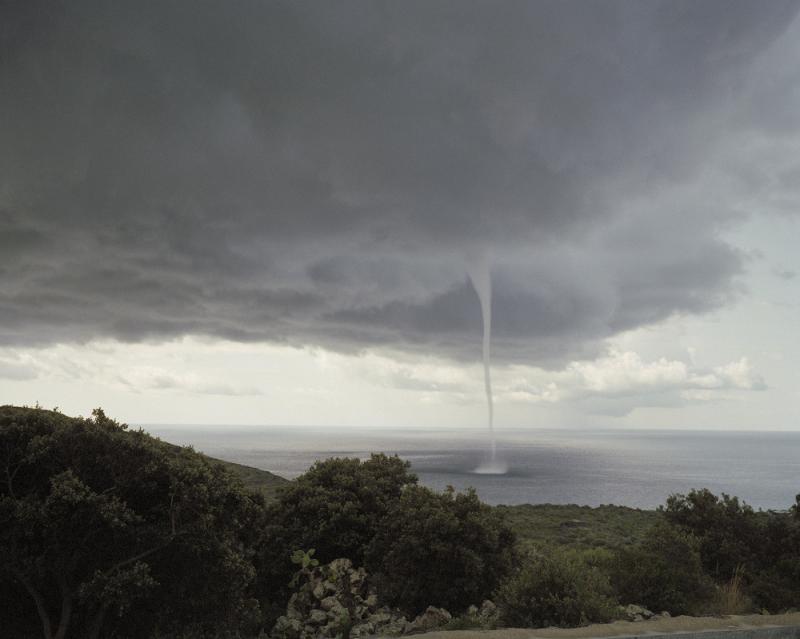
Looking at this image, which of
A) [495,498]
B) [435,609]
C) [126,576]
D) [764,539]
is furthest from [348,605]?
[495,498]

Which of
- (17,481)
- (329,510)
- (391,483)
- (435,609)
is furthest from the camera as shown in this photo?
(391,483)

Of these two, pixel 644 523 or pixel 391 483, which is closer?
pixel 391 483

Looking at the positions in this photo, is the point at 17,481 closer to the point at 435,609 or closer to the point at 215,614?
the point at 215,614

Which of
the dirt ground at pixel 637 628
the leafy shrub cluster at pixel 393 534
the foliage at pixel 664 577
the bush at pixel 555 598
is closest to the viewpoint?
the dirt ground at pixel 637 628

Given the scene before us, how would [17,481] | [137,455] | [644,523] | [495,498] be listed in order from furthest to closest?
[495,498] < [644,523] < [137,455] < [17,481]

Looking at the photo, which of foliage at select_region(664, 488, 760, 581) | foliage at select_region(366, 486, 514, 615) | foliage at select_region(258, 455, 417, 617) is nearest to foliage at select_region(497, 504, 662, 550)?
foliage at select_region(664, 488, 760, 581)

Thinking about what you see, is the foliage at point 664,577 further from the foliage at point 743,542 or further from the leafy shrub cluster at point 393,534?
the leafy shrub cluster at point 393,534

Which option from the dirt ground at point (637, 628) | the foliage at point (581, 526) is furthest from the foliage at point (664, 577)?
the foliage at point (581, 526)
